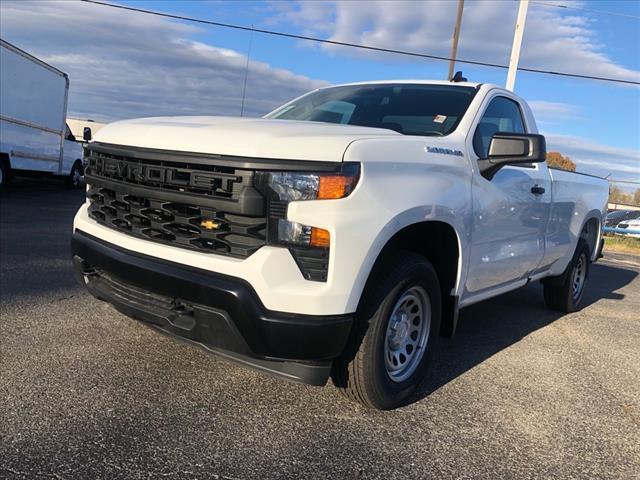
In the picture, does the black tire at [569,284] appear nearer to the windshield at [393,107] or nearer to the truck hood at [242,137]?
the windshield at [393,107]

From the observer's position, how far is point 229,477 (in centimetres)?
251

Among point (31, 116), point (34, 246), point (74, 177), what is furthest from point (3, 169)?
point (34, 246)

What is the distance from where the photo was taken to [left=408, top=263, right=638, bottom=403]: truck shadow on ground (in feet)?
13.4

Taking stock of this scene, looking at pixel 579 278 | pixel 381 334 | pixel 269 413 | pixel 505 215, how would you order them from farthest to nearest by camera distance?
pixel 579 278, pixel 505 215, pixel 269 413, pixel 381 334

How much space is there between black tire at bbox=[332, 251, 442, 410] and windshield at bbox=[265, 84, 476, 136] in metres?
1.07

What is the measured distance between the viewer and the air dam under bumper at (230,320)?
2.63 metres

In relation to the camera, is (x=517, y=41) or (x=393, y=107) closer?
(x=393, y=107)

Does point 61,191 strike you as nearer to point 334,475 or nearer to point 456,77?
point 456,77

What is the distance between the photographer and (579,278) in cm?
646

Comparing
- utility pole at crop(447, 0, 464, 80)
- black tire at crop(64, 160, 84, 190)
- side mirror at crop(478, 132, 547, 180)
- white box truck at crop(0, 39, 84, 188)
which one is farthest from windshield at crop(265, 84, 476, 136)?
utility pole at crop(447, 0, 464, 80)

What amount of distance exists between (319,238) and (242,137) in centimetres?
63

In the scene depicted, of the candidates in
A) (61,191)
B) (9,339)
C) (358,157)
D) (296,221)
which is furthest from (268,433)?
(61,191)

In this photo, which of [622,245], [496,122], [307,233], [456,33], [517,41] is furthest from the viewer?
[456,33]

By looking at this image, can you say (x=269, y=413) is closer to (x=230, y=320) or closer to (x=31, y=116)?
(x=230, y=320)
